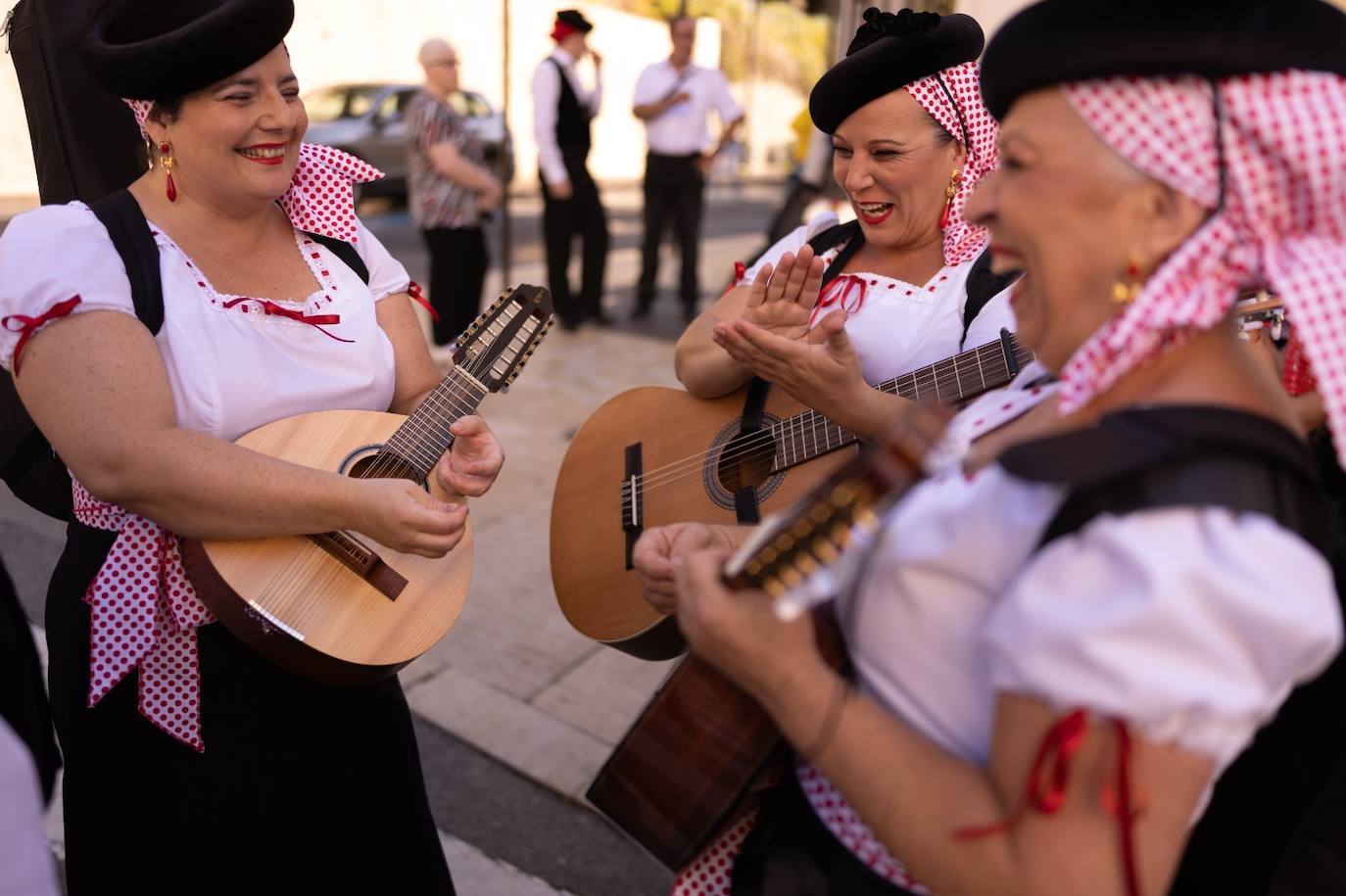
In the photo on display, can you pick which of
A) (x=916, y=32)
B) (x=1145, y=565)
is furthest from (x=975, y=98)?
(x=1145, y=565)

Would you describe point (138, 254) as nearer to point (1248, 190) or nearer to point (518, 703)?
point (1248, 190)

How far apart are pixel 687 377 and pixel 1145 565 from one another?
165 cm

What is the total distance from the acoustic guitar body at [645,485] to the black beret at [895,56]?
2.22 ft

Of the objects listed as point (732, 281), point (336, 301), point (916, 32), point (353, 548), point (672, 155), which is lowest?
point (672, 155)

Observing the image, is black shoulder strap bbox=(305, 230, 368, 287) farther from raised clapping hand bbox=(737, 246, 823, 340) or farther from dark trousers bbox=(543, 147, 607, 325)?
dark trousers bbox=(543, 147, 607, 325)

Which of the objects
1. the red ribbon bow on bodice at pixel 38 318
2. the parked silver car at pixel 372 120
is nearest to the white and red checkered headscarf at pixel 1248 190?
the red ribbon bow on bodice at pixel 38 318

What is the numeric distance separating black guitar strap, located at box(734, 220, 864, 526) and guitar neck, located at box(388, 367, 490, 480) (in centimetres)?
64

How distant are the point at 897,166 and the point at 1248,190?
3.91ft

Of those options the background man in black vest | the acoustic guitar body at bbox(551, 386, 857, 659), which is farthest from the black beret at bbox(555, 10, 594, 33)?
the acoustic guitar body at bbox(551, 386, 857, 659)

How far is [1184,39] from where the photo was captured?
96cm

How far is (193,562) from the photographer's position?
177 cm

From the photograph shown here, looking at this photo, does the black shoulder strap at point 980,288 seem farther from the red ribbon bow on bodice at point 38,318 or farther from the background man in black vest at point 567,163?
the background man in black vest at point 567,163

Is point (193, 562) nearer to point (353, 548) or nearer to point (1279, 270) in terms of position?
point (353, 548)

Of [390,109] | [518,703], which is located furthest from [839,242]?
[390,109]
